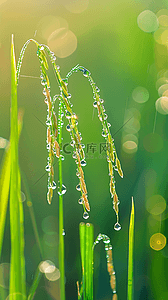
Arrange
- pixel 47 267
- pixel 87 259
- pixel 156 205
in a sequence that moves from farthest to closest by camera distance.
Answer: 1. pixel 156 205
2. pixel 47 267
3. pixel 87 259

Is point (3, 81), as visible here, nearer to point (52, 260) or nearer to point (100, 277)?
point (52, 260)

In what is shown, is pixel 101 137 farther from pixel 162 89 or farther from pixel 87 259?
pixel 87 259

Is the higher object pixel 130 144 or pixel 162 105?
pixel 162 105

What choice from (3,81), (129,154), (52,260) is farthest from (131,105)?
(52,260)

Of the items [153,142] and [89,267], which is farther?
[153,142]

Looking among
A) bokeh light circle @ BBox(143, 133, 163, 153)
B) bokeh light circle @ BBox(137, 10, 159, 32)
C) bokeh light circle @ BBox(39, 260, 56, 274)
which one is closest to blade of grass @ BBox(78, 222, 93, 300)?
bokeh light circle @ BBox(39, 260, 56, 274)

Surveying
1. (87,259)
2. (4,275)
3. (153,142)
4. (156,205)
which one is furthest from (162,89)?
(4,275)

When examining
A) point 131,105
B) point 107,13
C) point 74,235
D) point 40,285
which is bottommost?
point 40,285

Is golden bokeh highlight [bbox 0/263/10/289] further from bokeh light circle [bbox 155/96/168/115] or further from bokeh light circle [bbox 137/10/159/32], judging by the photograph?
bokeh light circle [bbox 137/10/159/32]
